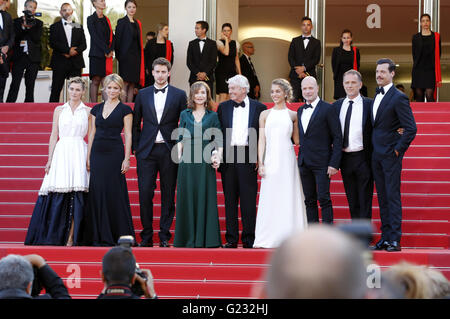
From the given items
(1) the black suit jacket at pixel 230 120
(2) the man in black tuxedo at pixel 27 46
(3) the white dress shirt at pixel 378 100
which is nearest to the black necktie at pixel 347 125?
(3) the white dress shirt at pixel 378 100

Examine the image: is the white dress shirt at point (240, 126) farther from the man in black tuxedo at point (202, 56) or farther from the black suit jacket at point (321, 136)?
the man in black tuxedo at point (202, 56)

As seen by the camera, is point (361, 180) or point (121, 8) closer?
point (361, 180)

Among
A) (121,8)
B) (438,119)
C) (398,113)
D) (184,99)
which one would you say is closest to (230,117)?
(184,99)

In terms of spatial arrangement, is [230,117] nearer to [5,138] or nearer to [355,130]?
[355,130]

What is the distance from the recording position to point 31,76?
38.8 ft

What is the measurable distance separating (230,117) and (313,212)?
4.12 ft

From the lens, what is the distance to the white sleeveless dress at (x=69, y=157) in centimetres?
779

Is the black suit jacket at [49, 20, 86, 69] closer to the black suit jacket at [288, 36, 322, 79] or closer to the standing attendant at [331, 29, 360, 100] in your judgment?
the black suit jacket at [288, 36, 322, 79]

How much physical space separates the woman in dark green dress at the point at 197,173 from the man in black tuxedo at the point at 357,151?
125 cm

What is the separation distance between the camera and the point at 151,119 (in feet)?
25.5

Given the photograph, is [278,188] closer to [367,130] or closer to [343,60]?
[367,130]

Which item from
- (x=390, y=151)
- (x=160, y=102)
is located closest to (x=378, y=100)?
(x=390, y=151)
